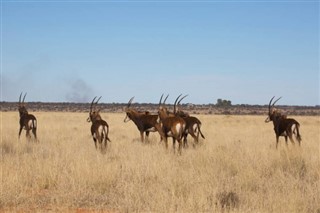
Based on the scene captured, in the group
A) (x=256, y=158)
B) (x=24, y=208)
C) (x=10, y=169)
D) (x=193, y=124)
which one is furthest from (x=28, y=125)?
(x=24, y=208)

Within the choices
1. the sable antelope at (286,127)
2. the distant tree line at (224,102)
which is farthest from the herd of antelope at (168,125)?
the distant tree line at (224,102)

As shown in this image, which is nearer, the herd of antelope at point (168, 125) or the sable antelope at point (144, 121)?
the herd of antelope at point (168, 125)

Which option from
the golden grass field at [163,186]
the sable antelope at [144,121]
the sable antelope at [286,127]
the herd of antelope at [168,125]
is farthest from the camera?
the sable antelope at [144,121]

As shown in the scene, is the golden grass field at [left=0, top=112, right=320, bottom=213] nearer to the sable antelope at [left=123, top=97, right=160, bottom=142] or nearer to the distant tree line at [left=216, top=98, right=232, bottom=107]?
the sable antelope at [left=123, top=97, right=160, bottom=142]

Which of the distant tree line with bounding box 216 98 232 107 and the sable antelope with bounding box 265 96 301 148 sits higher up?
the distant tree line with bounding box 216 98 232 107

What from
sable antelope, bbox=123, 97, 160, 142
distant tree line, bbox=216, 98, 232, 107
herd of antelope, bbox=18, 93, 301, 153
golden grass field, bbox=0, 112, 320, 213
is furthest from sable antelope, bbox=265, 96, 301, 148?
distant tree line, bbox=216, 98, 232, 107

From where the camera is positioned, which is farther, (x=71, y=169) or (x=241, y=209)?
(x=71, y=169)

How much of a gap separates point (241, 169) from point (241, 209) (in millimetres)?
3792

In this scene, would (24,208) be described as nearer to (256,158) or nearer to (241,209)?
(241,209)

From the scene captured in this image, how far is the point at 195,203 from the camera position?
7.26 metres

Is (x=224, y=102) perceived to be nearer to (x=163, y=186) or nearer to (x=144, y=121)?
(x=144, y=121)

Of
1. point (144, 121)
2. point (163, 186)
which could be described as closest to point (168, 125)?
point (144, 121)

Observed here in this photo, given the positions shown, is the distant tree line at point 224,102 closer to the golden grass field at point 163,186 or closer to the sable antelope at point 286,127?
the sable antelope at point 286,127

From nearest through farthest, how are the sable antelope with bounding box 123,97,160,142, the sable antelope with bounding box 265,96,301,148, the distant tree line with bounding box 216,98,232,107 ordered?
the sable antelope with bounding box 265,96,301,148 → the sable antelope with bounding box 123,97,160,142 → the distant tree line with bounding box 216,98,232,107
